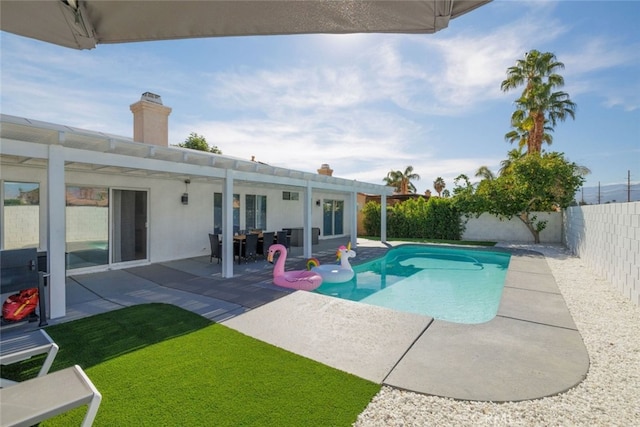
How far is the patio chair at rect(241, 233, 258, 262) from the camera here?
1058cm

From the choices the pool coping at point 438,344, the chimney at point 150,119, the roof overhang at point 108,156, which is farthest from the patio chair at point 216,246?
the pool coping at point 438,344

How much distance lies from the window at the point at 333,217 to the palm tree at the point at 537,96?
1359cm

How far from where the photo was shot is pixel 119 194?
388 inches

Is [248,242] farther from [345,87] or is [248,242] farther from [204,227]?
[345,87]

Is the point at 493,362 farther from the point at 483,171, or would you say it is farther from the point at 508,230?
the point at 483,171

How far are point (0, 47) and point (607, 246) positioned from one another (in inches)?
481

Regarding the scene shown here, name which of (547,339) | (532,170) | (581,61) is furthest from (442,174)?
(547,339)

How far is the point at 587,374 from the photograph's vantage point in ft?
12.1

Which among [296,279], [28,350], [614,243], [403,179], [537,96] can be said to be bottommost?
[296,279]

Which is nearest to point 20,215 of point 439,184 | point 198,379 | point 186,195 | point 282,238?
point 186,195

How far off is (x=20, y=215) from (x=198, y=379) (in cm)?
760

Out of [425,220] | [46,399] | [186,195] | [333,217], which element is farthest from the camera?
[333,217]

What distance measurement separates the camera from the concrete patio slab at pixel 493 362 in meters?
3.36

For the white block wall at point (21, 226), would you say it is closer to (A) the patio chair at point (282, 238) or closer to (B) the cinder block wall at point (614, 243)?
(A) the patio chair at point (282, 238)
